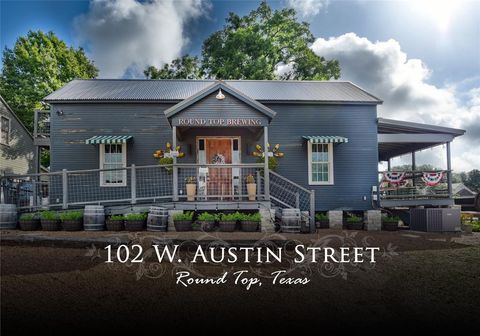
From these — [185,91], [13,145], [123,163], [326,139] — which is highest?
[185,91]

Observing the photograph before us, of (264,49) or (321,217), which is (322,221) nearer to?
(321,217)

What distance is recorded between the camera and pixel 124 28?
6125 millimetres

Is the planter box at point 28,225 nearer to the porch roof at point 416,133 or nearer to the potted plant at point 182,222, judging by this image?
the potted plant at point 182,222

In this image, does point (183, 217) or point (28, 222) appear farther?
point (28, 222)

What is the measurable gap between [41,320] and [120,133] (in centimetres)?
1002

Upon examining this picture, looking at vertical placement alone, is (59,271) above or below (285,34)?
below

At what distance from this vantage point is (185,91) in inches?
541

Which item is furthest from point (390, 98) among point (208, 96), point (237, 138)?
point (208, 96)

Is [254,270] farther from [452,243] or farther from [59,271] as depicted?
[452,243]

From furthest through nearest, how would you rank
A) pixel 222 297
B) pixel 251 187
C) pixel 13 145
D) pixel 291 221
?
pixel 13 145 < pixel 251 187 < pixel 291 221 < pixel 222 297

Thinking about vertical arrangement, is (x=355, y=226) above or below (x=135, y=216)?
below

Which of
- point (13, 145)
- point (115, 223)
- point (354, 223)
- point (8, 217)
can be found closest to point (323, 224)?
point (354, 223)

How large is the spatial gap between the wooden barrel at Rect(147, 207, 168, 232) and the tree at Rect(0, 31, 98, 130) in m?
19.4

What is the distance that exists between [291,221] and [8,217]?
7.88 m
